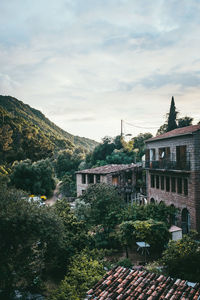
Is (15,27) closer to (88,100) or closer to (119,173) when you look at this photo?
(88,100)

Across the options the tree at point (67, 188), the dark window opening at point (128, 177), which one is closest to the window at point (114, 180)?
the dark window opening at point (128, 177)

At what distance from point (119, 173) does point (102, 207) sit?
1192cm

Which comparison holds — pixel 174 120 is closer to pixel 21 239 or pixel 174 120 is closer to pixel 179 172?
pixel 179 172

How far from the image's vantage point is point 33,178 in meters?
45.3

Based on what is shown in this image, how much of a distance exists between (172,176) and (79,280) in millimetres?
15205

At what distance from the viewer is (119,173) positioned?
111 feet

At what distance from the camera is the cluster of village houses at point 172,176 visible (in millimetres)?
20859

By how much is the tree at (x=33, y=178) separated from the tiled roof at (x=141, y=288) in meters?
36.9

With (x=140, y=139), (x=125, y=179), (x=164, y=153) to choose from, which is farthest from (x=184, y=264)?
(x=140, y=139)

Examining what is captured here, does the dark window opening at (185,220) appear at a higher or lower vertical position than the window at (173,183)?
lower

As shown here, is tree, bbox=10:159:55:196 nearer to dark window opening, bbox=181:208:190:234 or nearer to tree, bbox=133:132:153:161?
tree, bbox=133:132:153:161

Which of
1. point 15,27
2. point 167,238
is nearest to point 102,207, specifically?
point 167,238

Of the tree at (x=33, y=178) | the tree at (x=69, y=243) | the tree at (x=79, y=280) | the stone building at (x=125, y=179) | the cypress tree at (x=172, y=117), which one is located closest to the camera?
the tree at (x=79, y=280)

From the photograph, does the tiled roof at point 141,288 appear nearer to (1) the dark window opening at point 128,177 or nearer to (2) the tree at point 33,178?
(1) the dark window opening at point 128,177
